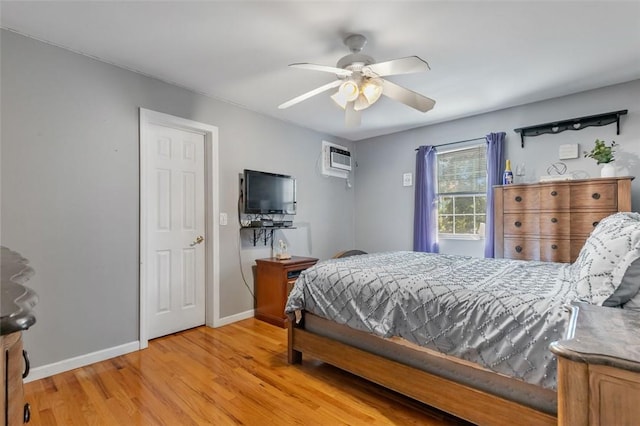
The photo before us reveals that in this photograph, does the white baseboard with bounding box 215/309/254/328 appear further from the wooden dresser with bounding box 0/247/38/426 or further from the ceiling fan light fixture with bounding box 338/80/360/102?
the ceiling fan light fixture with bounding box 338/80/360/102

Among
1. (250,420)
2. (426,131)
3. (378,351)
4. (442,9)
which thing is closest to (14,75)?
(250,420)

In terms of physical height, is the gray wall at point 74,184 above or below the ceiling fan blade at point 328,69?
below

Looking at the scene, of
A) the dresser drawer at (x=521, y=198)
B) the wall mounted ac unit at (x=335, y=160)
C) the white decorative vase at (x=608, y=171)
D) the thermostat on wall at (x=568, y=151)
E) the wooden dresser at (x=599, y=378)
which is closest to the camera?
the wooden dresser at (x=599, y=378)

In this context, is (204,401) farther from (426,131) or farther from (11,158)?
(426,131)

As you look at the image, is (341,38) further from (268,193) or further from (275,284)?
(275,284)

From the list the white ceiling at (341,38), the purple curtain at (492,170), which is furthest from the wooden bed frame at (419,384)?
the purple curtain at (492,170)

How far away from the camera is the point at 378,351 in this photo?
2018 millimetres

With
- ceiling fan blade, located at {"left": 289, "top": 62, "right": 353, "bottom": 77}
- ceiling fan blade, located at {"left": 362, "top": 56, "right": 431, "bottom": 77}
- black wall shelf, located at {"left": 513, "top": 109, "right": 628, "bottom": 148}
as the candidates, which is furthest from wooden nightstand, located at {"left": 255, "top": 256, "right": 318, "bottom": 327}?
black wall shelf, located at {"left": 513, "top": 109, "right": 628, "bottom": 148}

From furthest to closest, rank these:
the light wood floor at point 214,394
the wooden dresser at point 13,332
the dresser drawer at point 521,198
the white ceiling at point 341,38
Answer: the dresser drawer at point 521,198
the white ceiling at point 341,38
the light wood floor at point 214,394
the wooden dresser at point 13,332

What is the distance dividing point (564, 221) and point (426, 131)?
2.15 metres

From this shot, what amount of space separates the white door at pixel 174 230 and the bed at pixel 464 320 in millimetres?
1490

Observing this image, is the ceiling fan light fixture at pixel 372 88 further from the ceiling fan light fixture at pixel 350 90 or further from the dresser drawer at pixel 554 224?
the dresser drawer at pixel 554 224

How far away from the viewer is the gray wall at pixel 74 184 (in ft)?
7.30

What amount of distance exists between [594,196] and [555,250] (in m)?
0.60
